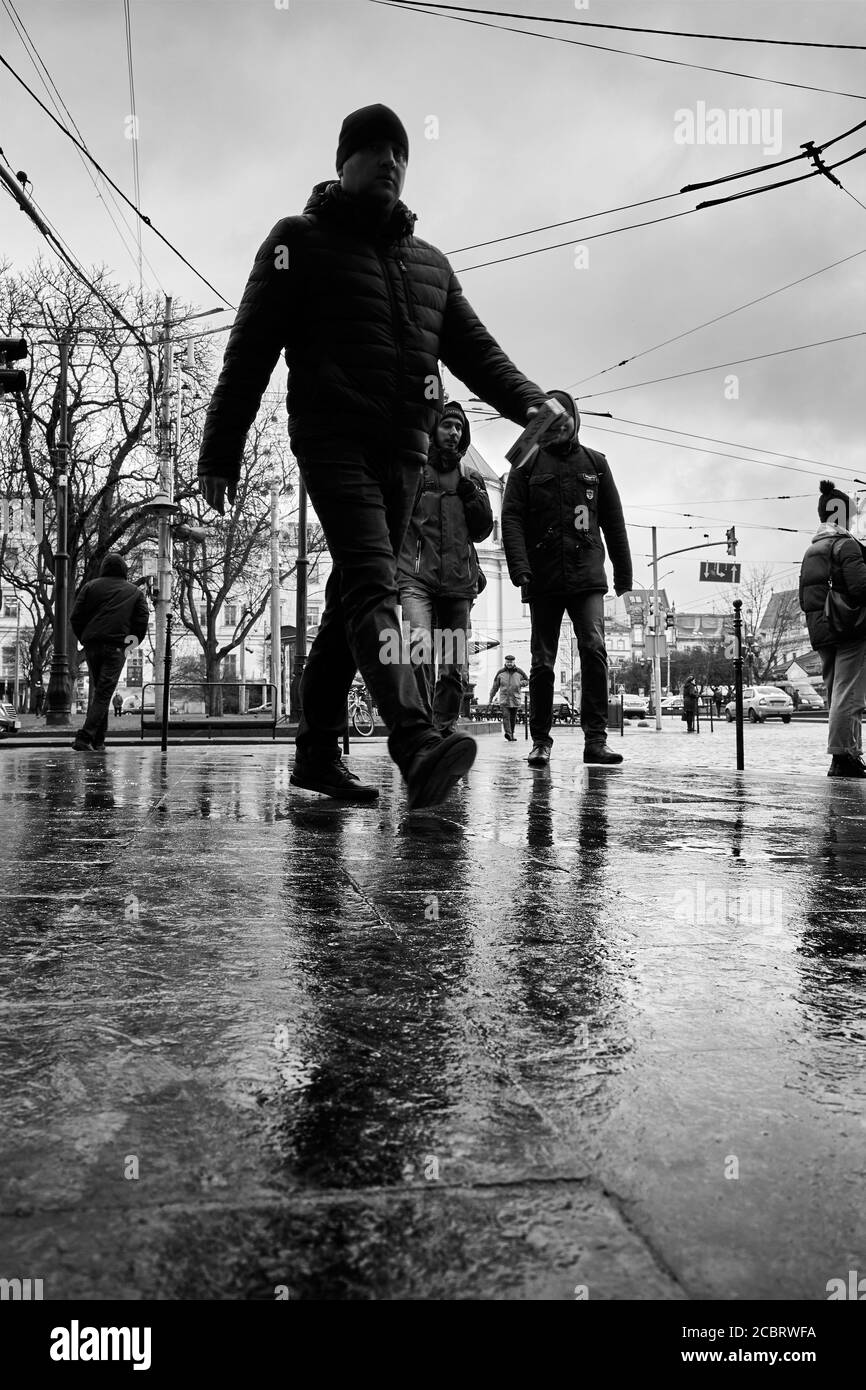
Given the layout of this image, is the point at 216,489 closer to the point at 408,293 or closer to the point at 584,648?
the point at 408,293

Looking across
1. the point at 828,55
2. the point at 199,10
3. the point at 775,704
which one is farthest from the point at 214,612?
the point at 828,55

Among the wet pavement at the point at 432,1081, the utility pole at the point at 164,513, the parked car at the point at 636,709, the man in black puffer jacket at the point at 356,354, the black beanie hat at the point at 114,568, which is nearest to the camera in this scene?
the wet pavement at the point at 432,1081

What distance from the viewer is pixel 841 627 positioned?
669 centimetres

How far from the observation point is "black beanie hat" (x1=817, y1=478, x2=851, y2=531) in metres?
7.20

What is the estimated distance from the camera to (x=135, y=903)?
2000 millimetres

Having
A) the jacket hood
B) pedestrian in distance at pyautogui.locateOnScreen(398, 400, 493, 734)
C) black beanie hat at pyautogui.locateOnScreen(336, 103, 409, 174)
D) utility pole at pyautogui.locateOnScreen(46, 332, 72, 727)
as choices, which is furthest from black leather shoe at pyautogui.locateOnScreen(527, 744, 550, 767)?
utility pole at pyautogui.locateOnScreen(46, 332, 72, 727)

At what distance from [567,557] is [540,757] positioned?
1.33 m

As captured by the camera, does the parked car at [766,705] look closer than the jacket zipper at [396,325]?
No

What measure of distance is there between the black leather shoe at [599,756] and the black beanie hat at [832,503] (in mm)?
2404

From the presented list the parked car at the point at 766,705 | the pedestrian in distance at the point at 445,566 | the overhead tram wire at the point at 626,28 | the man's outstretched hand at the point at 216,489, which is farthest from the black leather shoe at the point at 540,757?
the parked car at the point at 766,705

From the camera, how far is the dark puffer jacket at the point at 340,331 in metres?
3.42

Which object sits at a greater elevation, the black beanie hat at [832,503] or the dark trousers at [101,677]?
the black beanie hat at [832,503]

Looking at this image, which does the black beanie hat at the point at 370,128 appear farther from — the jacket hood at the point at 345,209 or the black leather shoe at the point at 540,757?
the black leather shoe at the point at 540,757
